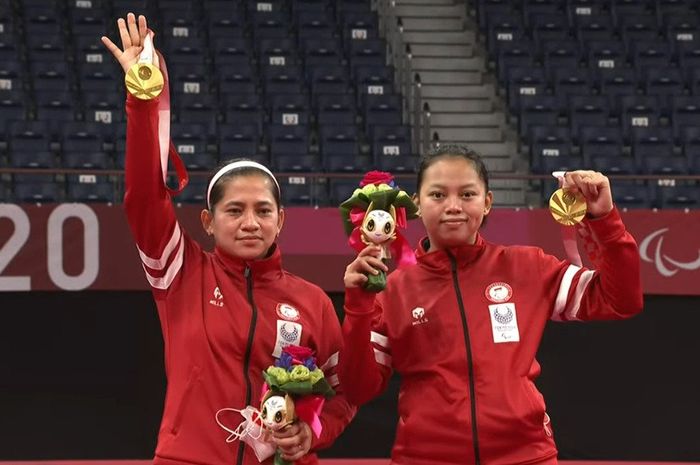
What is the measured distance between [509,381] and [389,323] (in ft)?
1.20

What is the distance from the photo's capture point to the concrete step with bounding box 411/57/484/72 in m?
13.8

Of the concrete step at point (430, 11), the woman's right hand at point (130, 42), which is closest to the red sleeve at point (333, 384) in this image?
the woman's right hand at point (130, 42)

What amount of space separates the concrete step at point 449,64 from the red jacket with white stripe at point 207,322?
1095cm

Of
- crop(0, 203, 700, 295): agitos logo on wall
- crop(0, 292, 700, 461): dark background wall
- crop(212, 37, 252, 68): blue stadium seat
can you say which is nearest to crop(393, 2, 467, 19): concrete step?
crop(212, 37, 252, 68): blue stadium seat

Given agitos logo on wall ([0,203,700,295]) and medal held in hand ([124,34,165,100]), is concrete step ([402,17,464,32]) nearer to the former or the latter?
agitos logo on wall ([0,203,700,295])

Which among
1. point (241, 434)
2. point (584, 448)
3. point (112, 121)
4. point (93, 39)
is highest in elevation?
point (93, 39)

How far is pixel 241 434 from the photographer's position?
2793mm

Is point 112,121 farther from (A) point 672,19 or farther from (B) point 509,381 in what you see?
(B) point 509,381

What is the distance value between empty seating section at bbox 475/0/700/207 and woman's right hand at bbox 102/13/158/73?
8709mm

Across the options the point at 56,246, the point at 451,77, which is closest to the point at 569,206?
the point at 56,246

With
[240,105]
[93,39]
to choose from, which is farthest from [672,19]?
[93,39]

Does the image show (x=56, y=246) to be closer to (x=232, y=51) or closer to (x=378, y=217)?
(x=232, y=51)

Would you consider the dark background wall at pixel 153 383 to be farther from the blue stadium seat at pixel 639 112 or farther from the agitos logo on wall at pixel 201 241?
the blue stadium seat at pixel 639 112

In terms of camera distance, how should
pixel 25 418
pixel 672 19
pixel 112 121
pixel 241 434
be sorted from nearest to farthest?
pixel 241 434, pixel 25 418, pixel 112 121, pixel 672 19
